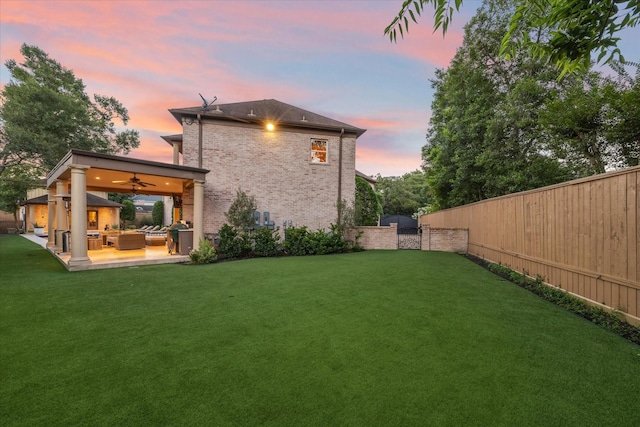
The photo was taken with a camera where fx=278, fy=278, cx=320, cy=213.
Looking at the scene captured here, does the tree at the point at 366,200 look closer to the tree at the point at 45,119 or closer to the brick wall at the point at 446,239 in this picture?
the brick wall at the point at 446,239

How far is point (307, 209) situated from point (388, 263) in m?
5.48

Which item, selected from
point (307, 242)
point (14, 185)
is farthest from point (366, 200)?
point (14, 185)

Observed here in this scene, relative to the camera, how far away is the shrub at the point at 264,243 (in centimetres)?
1214

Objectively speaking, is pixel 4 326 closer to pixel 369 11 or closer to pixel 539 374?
pixel 539 374

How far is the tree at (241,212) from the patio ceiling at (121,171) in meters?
1.88

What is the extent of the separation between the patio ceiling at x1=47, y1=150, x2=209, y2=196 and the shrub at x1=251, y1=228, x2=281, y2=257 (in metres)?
3.24

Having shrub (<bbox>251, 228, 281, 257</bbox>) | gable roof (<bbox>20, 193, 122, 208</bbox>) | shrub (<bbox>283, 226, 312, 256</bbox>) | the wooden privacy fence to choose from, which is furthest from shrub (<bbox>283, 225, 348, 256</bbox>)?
gable roof (<bbox>20, 193, 122, 208</bbox>)

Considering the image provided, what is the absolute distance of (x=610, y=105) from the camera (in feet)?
27.5

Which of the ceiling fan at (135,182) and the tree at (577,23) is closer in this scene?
the tree at (577,23)

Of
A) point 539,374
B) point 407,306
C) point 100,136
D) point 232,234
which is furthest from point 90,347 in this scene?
point 100,136

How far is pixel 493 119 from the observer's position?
1326cm

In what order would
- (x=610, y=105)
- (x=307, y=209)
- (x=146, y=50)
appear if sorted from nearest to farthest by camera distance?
(x=610, y=105) < (x=146, y=50) < (x=307, y=209)

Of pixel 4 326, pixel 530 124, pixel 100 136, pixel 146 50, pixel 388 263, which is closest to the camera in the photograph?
pixel 4 326

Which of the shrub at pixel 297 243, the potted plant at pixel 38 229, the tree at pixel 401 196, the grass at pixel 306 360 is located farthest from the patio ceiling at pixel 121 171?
the tree at pixel 401 196
